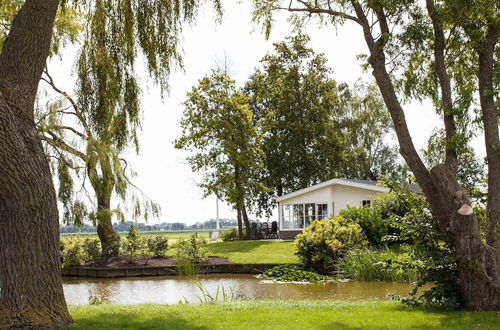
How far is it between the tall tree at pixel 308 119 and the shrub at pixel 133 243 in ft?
52.4

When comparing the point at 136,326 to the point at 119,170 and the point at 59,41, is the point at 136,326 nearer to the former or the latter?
the point at 119,170

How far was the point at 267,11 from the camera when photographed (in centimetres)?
1041

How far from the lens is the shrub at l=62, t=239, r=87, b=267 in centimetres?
2234

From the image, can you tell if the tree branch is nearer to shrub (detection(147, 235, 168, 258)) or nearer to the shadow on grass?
the shadow on grass

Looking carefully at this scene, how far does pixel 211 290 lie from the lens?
50.4ft

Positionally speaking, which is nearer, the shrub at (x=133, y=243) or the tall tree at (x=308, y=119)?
the shrub at (x=133, y=243)

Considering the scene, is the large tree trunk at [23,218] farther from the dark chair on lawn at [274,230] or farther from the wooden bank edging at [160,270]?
the dark chair on lawn at [274,230]

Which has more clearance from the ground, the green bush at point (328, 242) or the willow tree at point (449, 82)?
the willow tree at point (449, 82)

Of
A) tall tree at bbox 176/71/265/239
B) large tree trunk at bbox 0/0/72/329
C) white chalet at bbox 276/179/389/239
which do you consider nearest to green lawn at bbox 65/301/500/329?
large tree trunk at bbox 0/0/72/329

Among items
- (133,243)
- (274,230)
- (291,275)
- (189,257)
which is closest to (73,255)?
(133,243)

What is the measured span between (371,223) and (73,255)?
11.4 meters

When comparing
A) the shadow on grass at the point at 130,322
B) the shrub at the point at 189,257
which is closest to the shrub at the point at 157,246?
the shrub at the point at 189,257

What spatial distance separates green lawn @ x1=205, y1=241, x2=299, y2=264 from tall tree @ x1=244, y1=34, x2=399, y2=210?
450 inches

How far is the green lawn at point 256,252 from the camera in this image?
68.4ft
